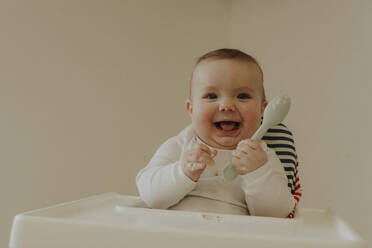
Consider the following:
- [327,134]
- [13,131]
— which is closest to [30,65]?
[13,131]

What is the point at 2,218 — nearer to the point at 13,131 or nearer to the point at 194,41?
the point at 13,131

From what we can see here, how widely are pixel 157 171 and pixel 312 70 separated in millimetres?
934

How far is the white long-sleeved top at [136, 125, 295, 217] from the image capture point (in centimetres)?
62

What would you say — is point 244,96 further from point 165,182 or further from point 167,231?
point 167,231

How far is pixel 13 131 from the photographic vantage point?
1157 millimetres

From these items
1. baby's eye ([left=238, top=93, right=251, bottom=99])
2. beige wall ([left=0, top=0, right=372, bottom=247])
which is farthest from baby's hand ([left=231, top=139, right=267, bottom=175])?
beige wall ([left=0, top=0, right=372, bottom=247])

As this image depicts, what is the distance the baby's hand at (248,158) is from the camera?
2.01 ft

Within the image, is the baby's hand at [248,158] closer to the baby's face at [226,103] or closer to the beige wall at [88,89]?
the baby's face at [226,103]

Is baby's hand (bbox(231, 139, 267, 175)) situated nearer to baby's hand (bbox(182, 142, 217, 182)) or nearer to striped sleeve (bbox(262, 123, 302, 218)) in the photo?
baby's hand (bbox(182, 142, 217, 182))

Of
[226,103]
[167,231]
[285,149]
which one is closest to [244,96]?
[226,103]

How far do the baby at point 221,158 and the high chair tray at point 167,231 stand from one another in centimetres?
8

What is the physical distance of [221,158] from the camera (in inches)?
27.9

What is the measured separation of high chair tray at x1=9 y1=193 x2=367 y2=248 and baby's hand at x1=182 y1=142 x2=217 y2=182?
87mm

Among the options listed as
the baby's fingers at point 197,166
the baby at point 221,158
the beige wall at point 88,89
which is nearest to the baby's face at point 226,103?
the baby at point 221,158
